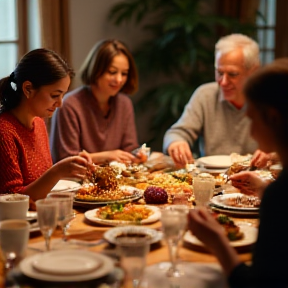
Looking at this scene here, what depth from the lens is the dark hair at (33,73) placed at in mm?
2609

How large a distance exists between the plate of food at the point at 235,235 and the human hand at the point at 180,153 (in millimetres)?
1227

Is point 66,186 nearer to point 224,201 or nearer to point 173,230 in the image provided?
point 224,201

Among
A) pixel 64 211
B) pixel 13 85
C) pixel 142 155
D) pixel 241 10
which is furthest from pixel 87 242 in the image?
pixel 241 10

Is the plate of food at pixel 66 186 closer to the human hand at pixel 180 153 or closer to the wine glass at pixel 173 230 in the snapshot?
the human hand at pixel 180 153

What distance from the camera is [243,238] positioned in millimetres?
1900

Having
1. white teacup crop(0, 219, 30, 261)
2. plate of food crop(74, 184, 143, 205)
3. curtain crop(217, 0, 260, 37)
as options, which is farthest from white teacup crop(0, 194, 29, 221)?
curtain crop(217, 0, 260, 37)

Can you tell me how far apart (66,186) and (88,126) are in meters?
1.10

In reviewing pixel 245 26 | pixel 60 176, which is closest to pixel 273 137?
pixel 60 176

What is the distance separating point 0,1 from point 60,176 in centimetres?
233

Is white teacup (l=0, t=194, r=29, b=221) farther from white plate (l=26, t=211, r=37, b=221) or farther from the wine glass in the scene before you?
the wine glass

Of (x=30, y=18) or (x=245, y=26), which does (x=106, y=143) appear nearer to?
(x=30, y=18)

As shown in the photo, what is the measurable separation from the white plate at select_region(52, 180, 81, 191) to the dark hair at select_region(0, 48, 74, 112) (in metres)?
0.39

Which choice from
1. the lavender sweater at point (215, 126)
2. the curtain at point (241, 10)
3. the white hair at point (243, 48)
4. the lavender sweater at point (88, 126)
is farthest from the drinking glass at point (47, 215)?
the curtain at point (241, 10)

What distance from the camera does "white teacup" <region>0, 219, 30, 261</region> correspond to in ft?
5.45
